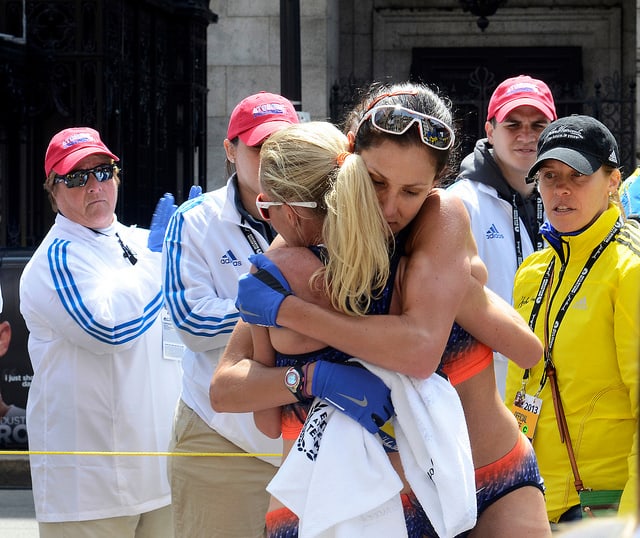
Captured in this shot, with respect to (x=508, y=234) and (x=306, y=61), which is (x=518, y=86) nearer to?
(x=508, y=234)

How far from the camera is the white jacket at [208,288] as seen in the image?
4.28 metres

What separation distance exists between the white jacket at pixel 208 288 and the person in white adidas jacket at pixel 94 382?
58cm

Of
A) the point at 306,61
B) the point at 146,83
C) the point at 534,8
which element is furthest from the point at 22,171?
the point at 534,8

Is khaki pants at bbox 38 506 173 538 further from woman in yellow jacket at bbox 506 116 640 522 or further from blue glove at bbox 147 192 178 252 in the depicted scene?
woman in yellow jacket at bbox 506 116 640 522

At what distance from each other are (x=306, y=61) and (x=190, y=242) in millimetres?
7474

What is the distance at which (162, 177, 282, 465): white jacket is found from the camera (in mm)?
4281

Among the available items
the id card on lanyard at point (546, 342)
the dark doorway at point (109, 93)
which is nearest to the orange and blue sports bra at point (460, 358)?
the id card on lanyard at point (546, 342)

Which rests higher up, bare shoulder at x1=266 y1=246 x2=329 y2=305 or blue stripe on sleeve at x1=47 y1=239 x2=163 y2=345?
bare shoulder at x1=266 y1=246 x2=329 y2=305

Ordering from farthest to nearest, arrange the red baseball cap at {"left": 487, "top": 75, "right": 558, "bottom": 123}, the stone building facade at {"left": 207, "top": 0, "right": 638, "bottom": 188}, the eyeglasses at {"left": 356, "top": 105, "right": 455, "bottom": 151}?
the stone building facade at {"left": 207, "top": 0, "right": 638, "bottom": 188}
the red baseball cap at {"left": 487, "top": 75, "right": 558, "bottom": 123}
the eyeglasses at {"left": 356, "top": 105, "right": 455, "bottom": 151}

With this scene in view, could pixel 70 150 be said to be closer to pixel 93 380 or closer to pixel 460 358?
pixel 93 380

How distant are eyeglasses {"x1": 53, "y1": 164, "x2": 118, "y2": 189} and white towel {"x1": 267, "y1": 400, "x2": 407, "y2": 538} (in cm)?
267

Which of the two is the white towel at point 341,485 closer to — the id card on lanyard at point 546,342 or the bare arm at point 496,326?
the bare arm at point 496,326

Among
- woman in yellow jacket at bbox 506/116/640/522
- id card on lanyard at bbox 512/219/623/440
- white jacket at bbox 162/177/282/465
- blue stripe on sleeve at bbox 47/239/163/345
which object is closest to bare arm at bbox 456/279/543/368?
woman in yellow jacket at bbox 506/116/640/522

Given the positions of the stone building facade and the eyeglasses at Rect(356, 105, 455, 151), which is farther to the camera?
the stone building facade
